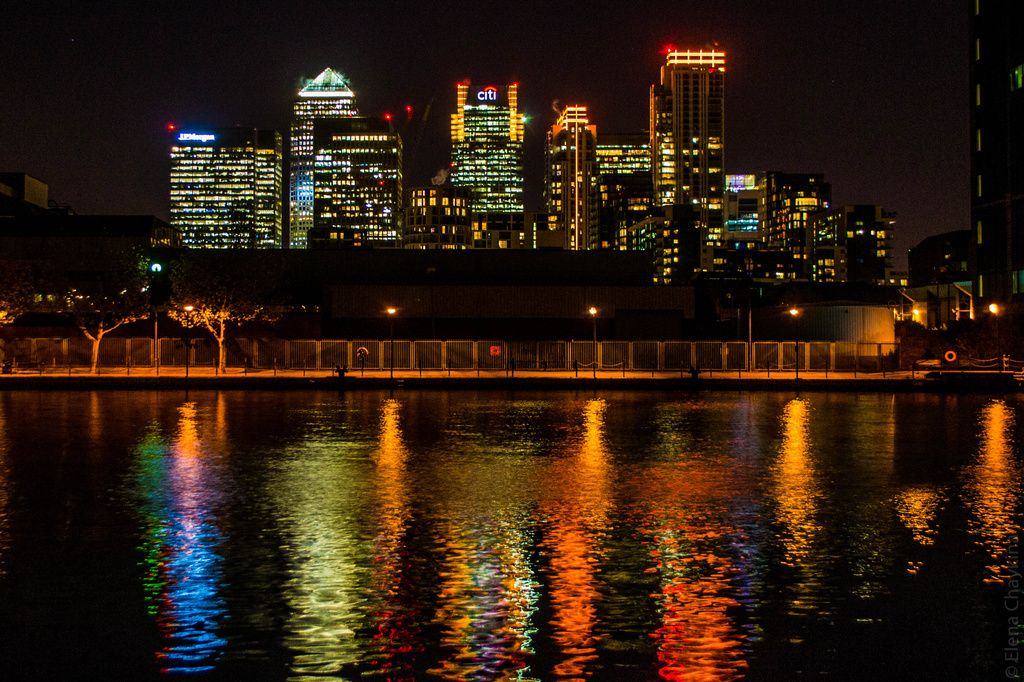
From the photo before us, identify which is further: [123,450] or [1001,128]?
[1001,128]

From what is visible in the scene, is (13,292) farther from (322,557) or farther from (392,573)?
(392,573)

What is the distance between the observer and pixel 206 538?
13.2m

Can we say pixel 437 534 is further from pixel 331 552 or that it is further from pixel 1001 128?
pixel 1001 128

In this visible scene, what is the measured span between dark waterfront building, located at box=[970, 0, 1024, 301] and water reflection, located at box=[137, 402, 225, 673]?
70.5 meters

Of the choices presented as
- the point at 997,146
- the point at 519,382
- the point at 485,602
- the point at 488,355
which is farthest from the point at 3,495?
the point at 997,146

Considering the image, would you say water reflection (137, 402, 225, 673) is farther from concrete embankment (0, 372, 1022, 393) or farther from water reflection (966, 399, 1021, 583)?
concrete embankment (0, 372, 1022, 393)

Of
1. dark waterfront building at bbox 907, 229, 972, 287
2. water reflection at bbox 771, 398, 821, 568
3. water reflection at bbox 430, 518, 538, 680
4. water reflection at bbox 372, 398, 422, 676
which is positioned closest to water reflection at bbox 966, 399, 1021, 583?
water reflection at bbox 771, 398, 821, 568

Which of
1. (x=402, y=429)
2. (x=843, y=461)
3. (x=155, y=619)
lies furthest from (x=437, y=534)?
(x=402, y=429)

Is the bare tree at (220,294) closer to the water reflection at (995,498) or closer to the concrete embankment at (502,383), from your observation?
the concrete embankment at (502,383)

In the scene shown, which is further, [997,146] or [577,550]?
[997,146]

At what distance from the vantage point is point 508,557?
12031mm

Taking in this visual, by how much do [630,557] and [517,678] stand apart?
4.34 meters

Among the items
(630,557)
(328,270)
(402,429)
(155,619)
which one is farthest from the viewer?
(328,270)

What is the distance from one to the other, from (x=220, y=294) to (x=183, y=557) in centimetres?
5005
